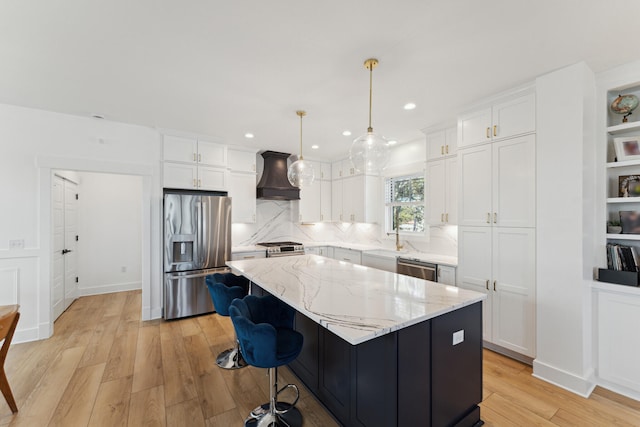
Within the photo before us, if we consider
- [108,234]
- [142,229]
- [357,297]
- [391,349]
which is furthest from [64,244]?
[391,349]

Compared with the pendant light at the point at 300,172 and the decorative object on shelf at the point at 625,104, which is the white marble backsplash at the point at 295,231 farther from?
the decorative object on shelf at the point at 625,104

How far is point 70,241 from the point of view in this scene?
4461mm

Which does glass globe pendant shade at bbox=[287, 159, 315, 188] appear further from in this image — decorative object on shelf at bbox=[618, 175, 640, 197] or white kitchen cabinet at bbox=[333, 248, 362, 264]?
decorative object on shelf at bbox=[618, 175, 640, 197]

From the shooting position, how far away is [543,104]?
2.46 metres

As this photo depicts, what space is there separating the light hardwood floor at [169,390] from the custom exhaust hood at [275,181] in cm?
255

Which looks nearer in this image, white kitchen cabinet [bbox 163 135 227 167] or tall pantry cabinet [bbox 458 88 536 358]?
tall pantry cabinet [bbox 458 88 536 358]

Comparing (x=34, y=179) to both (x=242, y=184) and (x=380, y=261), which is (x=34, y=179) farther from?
(x=380, y=261)

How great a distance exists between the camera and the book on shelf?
2.25 m

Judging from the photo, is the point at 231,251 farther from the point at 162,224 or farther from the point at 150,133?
the point at 150,133

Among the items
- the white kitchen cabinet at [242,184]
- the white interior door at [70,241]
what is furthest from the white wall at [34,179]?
the white kitchen cabinet at [242,184]

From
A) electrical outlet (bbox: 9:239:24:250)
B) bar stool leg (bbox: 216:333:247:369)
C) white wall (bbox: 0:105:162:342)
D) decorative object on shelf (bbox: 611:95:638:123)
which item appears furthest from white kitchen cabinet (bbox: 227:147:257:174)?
decorative object on shelf (bbox: 611:95:638:123)

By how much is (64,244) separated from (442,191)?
5.70 meters

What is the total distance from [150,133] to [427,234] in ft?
14.5

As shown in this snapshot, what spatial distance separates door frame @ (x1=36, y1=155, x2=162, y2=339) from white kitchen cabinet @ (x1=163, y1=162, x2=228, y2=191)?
0.50ft
